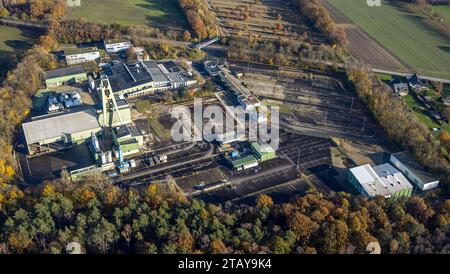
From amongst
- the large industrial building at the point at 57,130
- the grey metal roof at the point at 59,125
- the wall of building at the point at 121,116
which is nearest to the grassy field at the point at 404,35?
the wall of building at the point at 121,116

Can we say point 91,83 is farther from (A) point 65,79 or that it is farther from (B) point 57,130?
(B) point 57,130

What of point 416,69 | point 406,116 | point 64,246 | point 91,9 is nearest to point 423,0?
point 416,69

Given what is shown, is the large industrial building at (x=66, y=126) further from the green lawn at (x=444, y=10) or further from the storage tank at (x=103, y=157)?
the green lawn at (x=444, y=10)

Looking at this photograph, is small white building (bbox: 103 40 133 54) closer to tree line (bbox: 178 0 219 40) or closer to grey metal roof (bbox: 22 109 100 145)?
tree line (bbox: 178 0 219 40)

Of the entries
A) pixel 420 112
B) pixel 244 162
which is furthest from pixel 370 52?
pixel 244 162

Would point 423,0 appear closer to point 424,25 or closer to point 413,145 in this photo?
point 424,25

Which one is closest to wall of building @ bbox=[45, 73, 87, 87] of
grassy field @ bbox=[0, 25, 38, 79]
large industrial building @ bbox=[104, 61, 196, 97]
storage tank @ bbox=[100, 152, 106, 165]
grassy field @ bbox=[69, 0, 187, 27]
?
large industrial building @ bbox=[104, 61, 196, 97]
